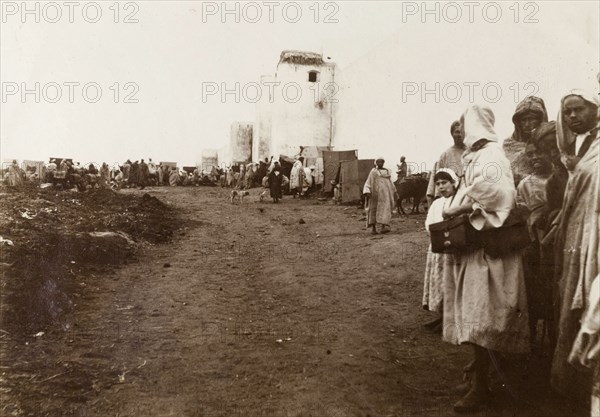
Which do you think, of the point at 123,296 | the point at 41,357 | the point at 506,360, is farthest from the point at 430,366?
the point at 123,296

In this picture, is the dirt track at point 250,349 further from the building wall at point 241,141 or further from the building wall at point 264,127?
the building wall at point 241,141

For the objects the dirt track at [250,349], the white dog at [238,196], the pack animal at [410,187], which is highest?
the pack animal at [410,187]

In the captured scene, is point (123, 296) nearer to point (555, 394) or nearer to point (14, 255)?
point (14, 255)

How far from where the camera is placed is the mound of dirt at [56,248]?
4949 millimetres

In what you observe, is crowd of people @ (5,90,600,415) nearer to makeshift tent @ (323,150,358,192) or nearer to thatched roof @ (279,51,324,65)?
makeshift tent @ (323,150,358,192)

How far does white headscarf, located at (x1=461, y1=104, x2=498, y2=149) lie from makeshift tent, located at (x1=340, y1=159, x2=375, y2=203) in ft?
42.6

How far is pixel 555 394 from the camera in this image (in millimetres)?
3330

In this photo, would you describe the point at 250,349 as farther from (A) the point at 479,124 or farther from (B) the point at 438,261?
(A) the point at 479,124

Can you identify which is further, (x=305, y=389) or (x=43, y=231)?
(x=43, y=231)

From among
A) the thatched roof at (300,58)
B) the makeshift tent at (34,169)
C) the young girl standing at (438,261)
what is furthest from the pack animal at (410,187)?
the thatched roof at (300,58)

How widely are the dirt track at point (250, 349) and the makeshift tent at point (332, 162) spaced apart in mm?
11246

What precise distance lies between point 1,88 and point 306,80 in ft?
82.7

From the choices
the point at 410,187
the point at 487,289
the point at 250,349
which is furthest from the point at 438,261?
the point at 410,187

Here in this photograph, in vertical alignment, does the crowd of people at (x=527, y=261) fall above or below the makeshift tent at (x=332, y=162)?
below
